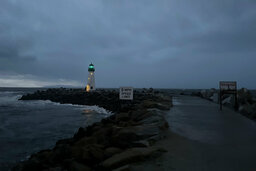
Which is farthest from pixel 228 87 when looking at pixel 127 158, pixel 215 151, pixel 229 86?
pixel 127 158

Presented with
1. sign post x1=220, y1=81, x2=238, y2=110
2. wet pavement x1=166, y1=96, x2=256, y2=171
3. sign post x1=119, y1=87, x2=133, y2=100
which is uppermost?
sign post x1=220, y1=81, x2=238, y2=110

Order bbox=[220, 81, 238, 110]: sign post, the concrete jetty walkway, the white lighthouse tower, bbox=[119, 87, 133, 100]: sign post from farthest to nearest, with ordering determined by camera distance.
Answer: the white lighthouse tower, bbox=[119, 87, 133, 100]: sign post, bbox=[220, 81, 238, 110]: sign post, the concrete jetty walkway

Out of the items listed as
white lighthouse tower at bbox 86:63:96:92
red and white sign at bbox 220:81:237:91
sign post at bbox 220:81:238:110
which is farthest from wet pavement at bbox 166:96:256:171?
white lighthouse tower at bbox 86:63:96:92

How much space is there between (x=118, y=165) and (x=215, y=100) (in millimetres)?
15217

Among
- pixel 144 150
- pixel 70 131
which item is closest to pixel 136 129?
pixel 144 150

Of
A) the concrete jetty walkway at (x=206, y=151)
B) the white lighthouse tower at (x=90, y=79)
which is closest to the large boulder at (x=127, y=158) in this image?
the concrete jetty walkway at (x=206, y=151)

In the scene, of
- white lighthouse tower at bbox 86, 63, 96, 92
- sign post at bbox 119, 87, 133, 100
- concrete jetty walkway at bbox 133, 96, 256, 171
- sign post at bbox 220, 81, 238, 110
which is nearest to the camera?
concrete jetty walkway at bbox 133, 96, 256, 171

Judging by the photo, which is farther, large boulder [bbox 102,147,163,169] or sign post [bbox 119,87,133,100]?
sign post [bbox 119,87,133,100]

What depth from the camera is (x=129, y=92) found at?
1009 cm

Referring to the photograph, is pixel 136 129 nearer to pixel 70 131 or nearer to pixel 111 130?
pixel 111 130

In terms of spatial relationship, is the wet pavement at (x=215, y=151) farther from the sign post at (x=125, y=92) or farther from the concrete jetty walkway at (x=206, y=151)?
the sign post at (x=125, y=92)

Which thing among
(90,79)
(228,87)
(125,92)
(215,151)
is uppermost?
(90,79)

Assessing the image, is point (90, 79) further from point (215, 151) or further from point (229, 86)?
point (215, 151)

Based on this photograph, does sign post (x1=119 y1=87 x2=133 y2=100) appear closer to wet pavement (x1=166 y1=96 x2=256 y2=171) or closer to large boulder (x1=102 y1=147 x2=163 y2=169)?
wet pavement (x1=166 y1=96 x2=256 y2=171)
